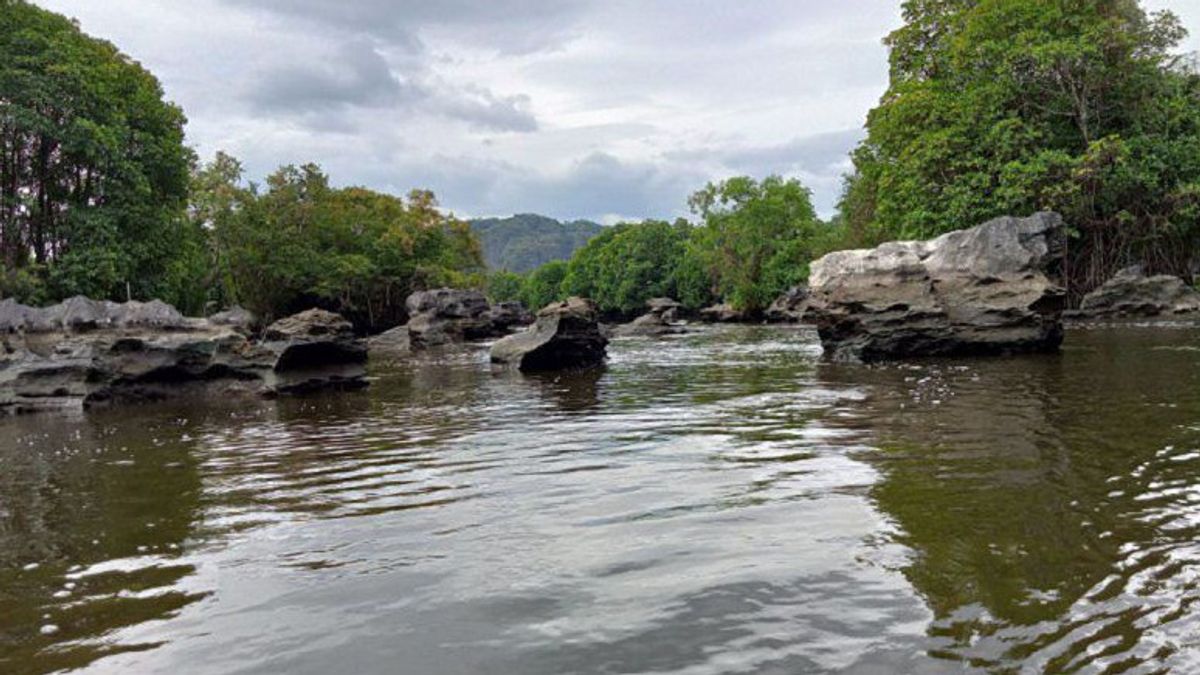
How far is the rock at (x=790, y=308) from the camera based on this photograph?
52781mm

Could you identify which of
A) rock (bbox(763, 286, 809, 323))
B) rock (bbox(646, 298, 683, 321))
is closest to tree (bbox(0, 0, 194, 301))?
rock (bbox(763, 286, 809, 323))

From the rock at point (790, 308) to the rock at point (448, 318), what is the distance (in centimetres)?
1988

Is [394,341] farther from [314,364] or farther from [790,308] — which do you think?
[314,364]

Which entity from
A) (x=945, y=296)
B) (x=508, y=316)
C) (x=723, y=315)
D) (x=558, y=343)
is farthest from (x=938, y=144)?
(x=723, y=315)

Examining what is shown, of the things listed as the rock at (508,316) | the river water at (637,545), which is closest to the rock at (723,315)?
the rock at (508,316)

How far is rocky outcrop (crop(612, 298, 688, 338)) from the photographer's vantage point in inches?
1811

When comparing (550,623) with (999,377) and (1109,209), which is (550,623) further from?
(1109,209)

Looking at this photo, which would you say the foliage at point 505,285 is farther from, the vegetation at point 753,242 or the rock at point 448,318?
the rock at point 448,318

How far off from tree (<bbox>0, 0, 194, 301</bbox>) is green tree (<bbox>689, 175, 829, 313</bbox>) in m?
46.9

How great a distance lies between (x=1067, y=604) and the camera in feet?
12.4

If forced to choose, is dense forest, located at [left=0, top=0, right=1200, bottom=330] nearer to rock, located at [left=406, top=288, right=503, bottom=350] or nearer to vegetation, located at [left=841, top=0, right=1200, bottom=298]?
vegetation, located at [left=841, top=0, right=1200, bottom=298]

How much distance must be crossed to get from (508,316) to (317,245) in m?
17.5

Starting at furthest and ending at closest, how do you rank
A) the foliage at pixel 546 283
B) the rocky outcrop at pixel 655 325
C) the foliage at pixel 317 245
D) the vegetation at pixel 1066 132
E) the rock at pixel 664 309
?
the foliage at pixel 546 283 → the rock at pixel 664 309 → the foliage at pixel 317 245 → the rocky outcrop at pixel 655 325 → the vegetation at pixel 1066 132

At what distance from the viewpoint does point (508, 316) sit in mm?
55438
